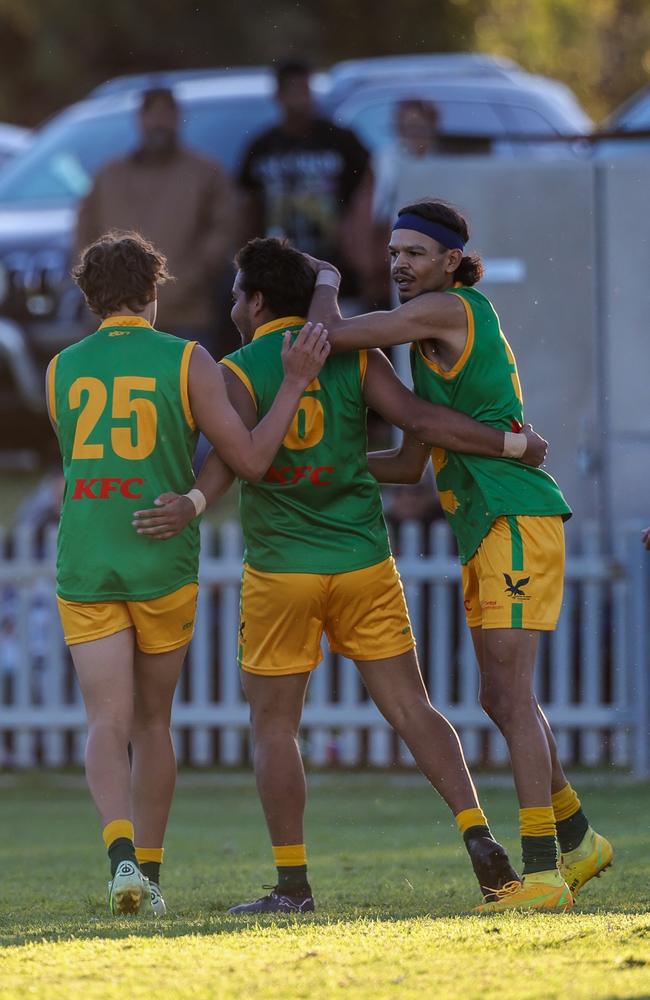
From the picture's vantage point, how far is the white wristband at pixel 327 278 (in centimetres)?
556

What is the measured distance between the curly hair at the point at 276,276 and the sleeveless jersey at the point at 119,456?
345 mm

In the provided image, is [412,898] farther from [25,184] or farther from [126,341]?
[25,184]

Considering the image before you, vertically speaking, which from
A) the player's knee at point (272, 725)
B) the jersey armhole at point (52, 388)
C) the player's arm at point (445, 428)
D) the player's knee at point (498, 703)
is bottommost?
the player's knee at point (272, 725)

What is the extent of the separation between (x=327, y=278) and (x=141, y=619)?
3.83 ft

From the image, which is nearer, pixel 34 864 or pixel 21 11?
pixel 34 864

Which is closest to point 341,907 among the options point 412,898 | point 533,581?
point 412,898

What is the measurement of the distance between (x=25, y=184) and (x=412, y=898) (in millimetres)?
10140

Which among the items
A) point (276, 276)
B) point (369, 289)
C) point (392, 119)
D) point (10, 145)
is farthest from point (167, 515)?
point (10, 145)

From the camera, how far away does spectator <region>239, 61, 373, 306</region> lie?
1237 centimetres

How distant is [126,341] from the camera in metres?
5.32

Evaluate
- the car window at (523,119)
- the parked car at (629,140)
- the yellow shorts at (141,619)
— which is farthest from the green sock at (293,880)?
the car window at (523,119)

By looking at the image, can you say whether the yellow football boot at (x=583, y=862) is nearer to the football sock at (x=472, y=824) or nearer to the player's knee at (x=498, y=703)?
the football sock at (x=472, y=824)

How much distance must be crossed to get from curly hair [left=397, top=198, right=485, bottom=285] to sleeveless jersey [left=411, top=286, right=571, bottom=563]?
0.10 m

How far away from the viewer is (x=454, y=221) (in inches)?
217
